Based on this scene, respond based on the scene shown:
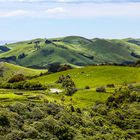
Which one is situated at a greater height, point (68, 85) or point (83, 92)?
point (68, 85)

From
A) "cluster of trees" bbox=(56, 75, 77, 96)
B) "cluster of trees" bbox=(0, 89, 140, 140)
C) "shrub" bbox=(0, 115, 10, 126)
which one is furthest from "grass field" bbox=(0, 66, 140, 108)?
"shrub" bbox=(0, 115, 10, 126)

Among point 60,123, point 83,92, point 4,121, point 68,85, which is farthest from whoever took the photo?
point 68,85

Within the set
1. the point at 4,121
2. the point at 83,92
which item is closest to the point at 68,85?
the point at 83,92

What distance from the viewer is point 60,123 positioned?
255 feet

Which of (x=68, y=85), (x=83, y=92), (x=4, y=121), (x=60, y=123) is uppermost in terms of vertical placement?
(x=4, y=121)

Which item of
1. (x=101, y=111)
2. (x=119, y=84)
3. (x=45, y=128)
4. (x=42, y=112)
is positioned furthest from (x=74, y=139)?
(x=119, y=84)

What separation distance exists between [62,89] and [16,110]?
285 feet

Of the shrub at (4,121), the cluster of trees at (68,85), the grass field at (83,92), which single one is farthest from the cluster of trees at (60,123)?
Result: the cluster of trees at (68,85)

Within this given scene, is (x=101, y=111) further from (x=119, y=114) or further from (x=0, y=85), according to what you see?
(x=0, y=85)

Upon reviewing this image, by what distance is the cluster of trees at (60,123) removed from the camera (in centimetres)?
6981

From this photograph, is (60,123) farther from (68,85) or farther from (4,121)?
(68,85)

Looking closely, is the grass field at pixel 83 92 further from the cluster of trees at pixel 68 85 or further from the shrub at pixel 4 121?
the shrub at pixel 4 121

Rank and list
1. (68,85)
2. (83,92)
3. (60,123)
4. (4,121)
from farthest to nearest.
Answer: (68,85)
(83,92)
(60,123)
(4,121)

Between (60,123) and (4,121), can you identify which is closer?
(4,121)
